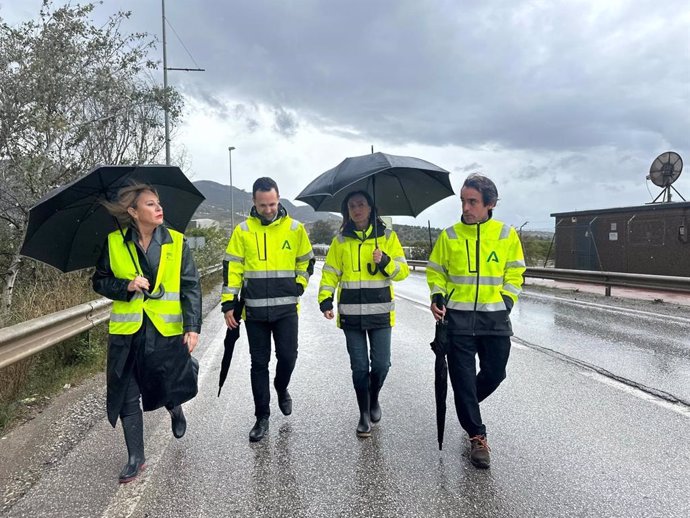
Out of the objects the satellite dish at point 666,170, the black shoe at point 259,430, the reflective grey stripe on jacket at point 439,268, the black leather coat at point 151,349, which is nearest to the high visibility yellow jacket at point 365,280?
the reflective grey stripe on jacket at point 439,268

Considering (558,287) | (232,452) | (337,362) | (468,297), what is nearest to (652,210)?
(558,287)

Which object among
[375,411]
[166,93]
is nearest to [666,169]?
→ [166,93]

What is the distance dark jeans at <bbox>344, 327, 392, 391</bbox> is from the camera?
3857 millimetres

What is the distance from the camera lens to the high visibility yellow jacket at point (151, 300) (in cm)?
305

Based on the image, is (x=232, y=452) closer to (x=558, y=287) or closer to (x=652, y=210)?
(x=558, y=287)

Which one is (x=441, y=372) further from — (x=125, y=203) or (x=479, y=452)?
(x=125, y=203)

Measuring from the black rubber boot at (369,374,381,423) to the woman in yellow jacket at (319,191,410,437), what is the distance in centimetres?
1

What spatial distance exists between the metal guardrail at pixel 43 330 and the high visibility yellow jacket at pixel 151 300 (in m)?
1.17

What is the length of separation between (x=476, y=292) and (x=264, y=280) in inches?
62.6

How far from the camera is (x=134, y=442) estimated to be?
10.4ft

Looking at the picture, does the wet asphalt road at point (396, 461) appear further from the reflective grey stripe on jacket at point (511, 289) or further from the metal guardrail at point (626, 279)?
the metal guardrail at point (626, 279)

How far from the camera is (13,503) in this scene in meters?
2.76

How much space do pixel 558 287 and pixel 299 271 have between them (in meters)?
13.7

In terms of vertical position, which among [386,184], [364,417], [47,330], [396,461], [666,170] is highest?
[666,170]
